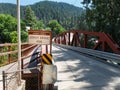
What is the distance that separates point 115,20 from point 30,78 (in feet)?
54.0

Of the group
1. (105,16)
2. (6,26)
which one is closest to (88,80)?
(105,16)

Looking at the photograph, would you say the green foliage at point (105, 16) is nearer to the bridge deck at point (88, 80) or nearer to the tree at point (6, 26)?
the bridge deck at point (88, 80)

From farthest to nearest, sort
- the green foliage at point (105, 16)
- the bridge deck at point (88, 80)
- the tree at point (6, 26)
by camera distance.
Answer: the tree at point (6, 26) < the green foliage at point (105, 16) < the bridge deck at point (88, 80)

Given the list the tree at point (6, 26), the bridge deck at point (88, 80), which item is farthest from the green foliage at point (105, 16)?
the tree at point (6, 26)

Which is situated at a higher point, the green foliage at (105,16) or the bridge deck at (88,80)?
the green foliage at (105,16)

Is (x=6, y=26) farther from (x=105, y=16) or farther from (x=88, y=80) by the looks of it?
(x=88, y=80)

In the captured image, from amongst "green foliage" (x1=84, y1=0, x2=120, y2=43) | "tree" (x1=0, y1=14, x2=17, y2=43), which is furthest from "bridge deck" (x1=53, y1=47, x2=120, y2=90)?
"tree" (x1=0, y1=14, x2=17, y2=43)

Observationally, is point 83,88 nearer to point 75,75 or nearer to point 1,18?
point 75,75

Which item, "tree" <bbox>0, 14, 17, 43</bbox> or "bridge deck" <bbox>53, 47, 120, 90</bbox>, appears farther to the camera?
"tree" <bbox>0, 14, 17, 43</bbox>

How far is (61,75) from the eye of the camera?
41.5 ft

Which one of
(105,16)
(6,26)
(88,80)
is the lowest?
(6,26)

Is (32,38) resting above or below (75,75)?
above

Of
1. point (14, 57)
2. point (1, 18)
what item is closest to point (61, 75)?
point (14, 57)

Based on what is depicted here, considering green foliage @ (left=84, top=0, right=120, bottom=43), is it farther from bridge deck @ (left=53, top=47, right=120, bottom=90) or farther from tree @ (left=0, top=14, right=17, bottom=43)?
tree @ (left=0, top=14, right=17, bottom=43)
